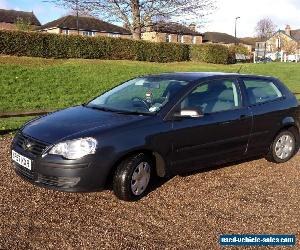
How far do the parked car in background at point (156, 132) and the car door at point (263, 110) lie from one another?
0.6 inches

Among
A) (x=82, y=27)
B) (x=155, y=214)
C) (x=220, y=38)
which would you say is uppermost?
(x=220, y=38)

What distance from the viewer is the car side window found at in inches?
215

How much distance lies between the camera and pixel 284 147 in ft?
22.1

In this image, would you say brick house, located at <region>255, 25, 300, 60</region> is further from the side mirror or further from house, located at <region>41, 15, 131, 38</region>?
the side mirror

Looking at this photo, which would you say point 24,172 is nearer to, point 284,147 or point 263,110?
point 263,110

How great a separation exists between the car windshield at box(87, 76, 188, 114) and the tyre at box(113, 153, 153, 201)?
696 millimetres

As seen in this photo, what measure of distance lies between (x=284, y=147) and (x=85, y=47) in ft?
61.8

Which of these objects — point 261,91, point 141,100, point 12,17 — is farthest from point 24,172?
point 12,17

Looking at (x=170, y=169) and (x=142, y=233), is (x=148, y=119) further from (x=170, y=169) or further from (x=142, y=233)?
(x=142, y=233)

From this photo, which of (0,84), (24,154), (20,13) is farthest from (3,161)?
(20,13)

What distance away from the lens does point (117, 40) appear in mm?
25250

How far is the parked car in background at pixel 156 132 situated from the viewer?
4465 mm

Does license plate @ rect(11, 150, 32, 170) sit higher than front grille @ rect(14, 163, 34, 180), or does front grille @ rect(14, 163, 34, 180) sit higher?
license plate @ rect(11, 150, 32, 170)

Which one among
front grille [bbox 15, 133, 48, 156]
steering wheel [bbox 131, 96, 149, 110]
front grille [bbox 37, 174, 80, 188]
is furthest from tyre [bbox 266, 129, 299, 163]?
front grille [bbox 15, 133, 48, 156]
